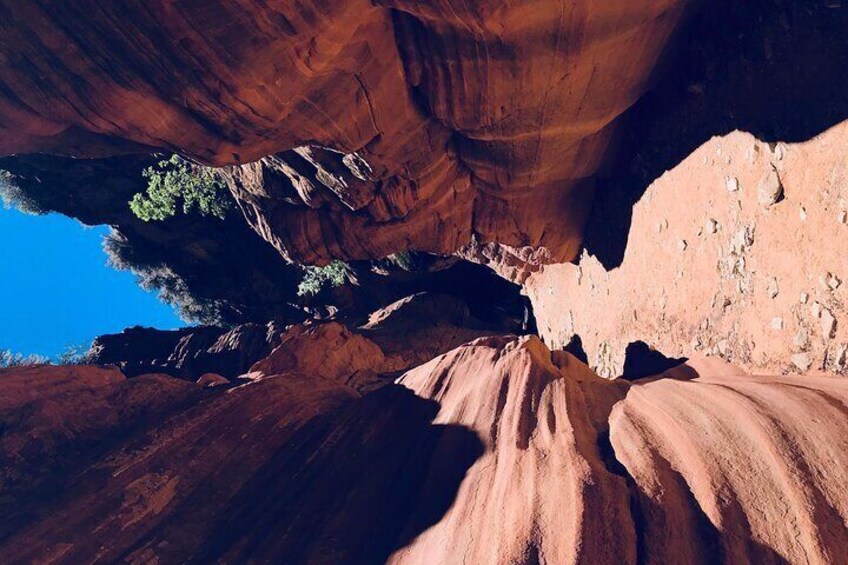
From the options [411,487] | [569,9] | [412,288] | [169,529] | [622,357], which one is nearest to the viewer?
[169,529]

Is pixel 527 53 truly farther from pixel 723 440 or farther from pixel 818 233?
pixel 723 440

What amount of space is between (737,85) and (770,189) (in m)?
1.60

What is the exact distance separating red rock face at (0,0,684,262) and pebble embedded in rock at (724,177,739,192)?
2045mm

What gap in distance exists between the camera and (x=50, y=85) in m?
5.71

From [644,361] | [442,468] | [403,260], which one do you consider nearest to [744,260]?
[644,361]

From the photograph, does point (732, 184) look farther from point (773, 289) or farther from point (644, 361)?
point (644, 361)

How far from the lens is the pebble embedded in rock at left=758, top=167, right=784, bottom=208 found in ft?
17.8

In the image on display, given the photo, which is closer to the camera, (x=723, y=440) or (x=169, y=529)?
(x=723, y=440)

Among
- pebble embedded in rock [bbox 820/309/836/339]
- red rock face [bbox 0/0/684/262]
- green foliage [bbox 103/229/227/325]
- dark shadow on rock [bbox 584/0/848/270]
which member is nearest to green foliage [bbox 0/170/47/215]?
green foliage [bbox 103/229/227/325]

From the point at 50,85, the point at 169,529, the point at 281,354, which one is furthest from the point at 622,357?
the point at 50,85

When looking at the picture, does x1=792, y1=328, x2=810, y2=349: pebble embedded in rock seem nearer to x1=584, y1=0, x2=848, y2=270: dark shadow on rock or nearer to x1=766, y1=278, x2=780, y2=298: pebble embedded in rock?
x1=766, y1=278, x2=780, y2=298: pebble embedded in rock

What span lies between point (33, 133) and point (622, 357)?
28.5 feet

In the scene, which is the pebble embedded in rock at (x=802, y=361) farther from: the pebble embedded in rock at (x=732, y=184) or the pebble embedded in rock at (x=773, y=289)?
the pebble embedded in rock at (x=732, y=184)

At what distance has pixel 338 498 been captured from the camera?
16.6 ft
